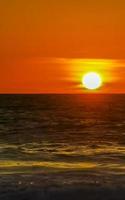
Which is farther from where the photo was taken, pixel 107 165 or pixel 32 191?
pixel 107 165

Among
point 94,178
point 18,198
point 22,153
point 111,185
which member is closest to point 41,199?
point 18,198

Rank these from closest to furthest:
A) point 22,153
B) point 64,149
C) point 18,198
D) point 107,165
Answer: point 18,198 → point 107,165 → point 22,153 → point 64,149

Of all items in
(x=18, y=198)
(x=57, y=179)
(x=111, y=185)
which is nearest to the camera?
(x=18, y=198)

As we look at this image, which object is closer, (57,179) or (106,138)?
(57,179)

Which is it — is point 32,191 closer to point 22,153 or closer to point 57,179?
point 57,179

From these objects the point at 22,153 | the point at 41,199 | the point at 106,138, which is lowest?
the point at 41,199

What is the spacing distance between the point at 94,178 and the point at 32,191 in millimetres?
3659

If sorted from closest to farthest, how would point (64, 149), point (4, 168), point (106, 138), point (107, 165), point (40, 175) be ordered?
point (40, 175) < point (4, 168) < point (107, 165) < point (64, 149) < point (106, 138)

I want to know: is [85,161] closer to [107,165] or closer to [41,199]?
[107,165]

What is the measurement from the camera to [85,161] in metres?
26.4

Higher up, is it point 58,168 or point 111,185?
point 58,168

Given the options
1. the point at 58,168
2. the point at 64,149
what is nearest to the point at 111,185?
the point at 58,168

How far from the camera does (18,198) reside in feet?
49.2

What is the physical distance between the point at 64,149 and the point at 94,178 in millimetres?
14979
